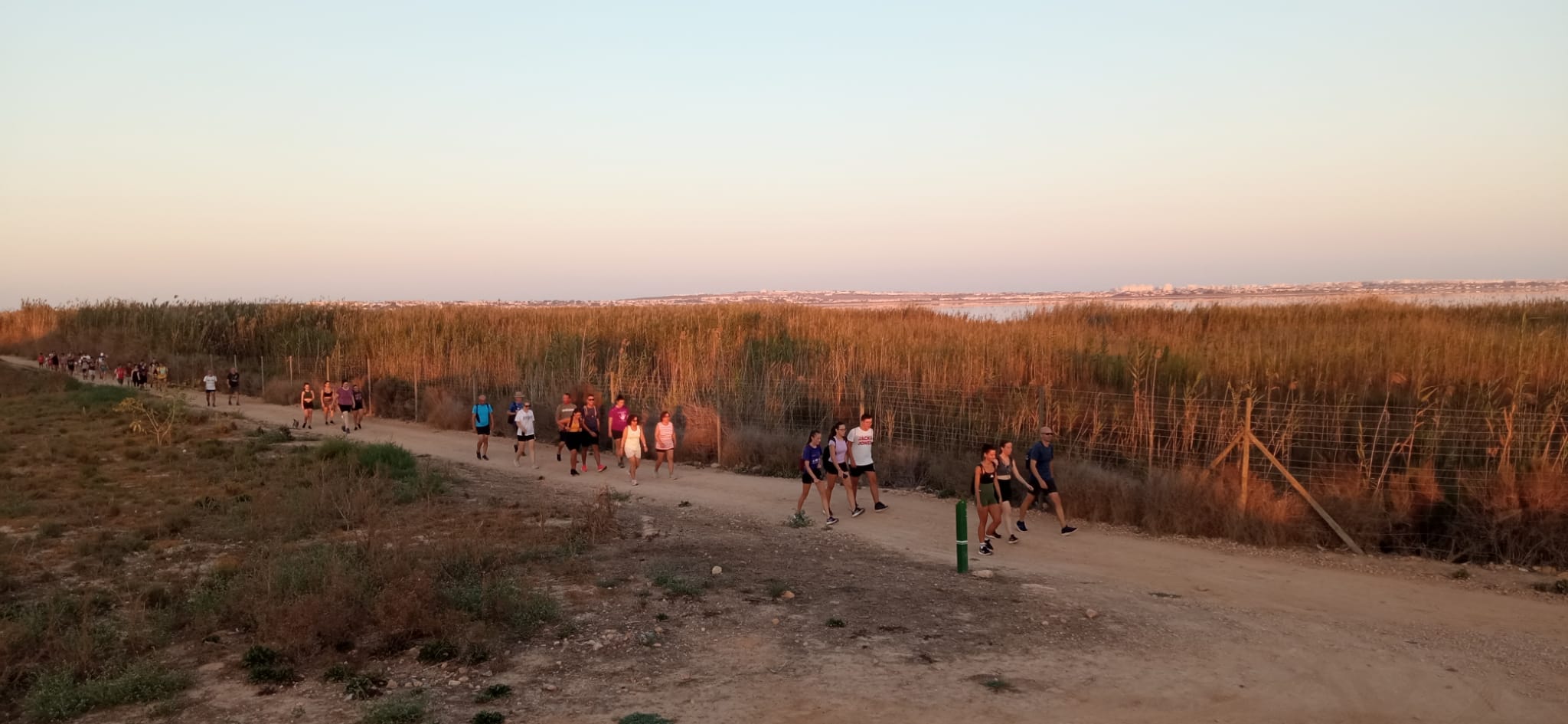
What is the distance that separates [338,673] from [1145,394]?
12145mm

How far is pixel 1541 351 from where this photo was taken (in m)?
15.9

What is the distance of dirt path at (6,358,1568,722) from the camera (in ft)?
21.9

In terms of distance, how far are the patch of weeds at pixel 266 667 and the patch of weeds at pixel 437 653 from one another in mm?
926

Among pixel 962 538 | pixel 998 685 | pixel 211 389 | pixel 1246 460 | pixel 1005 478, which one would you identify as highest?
pixel 1246 460

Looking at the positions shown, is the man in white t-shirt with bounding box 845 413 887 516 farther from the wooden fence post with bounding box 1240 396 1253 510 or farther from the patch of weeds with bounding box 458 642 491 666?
the patch of weeds with bounding box 458 642 491 666

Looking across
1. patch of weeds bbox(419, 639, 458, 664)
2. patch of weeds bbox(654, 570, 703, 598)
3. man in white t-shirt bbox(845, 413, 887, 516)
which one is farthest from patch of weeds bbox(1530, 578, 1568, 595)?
patch of weeds bbox(419, 639, 458, 664)

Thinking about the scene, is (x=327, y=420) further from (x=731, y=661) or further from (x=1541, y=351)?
(x=1541, y=351)

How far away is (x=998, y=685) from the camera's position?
7.06m

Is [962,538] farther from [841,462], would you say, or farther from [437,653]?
[437,653]

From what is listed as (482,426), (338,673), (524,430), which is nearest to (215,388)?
(482,426)

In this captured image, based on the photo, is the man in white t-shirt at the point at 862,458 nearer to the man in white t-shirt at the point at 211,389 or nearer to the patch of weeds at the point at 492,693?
the patch of weeds at the point at 492,693

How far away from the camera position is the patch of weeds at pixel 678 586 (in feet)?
31.0

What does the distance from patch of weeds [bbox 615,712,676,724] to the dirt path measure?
261 mm

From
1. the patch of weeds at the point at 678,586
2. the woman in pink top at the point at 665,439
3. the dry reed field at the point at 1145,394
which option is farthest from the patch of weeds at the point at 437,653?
the woman in pink top at the point at 665,439
